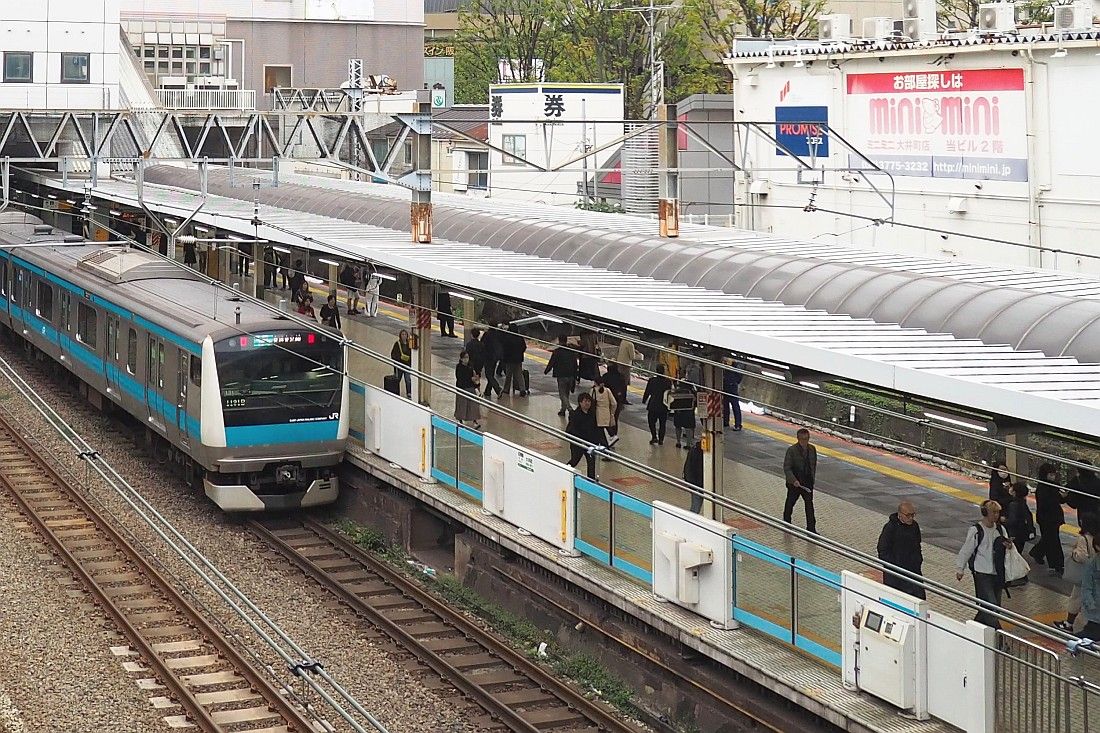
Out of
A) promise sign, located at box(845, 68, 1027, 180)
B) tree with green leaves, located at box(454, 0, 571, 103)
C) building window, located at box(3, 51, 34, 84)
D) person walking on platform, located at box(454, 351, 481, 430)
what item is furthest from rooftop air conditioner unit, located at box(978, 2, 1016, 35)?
tree with green leaves, located at box(454, 0, 571, 103)

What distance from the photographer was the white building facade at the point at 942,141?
2266 centimetres

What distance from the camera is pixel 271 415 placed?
1688 centimetres

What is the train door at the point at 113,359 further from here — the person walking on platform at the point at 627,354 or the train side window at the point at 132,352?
the person walking on platform at the point at 627,354

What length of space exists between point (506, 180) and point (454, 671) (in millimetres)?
30826

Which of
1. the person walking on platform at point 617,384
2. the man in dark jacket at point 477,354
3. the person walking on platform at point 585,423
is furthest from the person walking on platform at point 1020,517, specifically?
the man in dark jacket at point 477,354

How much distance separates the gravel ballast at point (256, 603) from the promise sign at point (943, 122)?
43.8 ft

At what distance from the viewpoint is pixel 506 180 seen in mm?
42406

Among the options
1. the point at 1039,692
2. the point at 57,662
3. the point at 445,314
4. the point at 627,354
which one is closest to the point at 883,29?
the point at 445,314

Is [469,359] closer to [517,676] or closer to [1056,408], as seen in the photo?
[517,676]

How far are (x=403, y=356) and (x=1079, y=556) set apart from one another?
983 centimetres

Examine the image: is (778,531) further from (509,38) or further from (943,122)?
(509,38)

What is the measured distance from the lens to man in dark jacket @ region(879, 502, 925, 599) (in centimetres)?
1055

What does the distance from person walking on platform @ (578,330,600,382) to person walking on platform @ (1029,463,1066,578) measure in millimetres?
A: 4448

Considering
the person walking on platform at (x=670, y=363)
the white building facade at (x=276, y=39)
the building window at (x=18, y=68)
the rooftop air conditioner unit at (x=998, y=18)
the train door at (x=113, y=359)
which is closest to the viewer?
the person walking on platform at (x=670, y=363)
